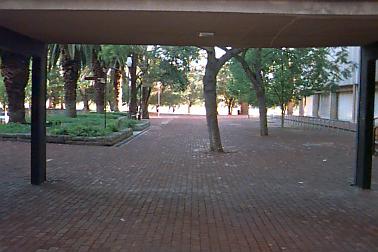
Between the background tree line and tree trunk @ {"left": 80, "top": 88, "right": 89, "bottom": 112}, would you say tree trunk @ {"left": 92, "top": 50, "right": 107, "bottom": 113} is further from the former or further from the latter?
tree trunk @ {"left": 80, "top": 88, "right": 89, "bottom": 112}

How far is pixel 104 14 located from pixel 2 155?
887 centimetres

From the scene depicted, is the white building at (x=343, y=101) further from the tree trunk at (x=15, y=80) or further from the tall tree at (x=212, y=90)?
the tree trunk at (x=15, y=80)

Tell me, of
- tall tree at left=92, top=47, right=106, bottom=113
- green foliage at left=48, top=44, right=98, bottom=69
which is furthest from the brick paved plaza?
tall tree at left=92, top=47, right=106, bottom=113

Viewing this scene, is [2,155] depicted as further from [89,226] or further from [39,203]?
[89,226]

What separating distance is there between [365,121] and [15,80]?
18.0 m

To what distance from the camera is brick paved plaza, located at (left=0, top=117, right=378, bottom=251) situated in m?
6.31

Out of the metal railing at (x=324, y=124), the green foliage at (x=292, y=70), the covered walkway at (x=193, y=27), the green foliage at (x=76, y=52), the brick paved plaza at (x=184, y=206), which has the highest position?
the green foliage at (x=76, y=52)

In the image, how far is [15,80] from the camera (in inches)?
947

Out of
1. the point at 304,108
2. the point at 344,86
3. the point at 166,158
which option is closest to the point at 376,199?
the point at 166,158

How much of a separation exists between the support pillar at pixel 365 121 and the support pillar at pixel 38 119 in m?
6.29

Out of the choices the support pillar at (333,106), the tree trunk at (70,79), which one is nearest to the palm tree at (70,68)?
the tree trunk at (70,79)

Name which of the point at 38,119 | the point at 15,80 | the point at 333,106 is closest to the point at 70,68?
the point at 15,80

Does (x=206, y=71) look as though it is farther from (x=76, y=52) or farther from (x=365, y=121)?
(x=76, y=52)

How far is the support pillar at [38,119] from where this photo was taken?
10.2 m
